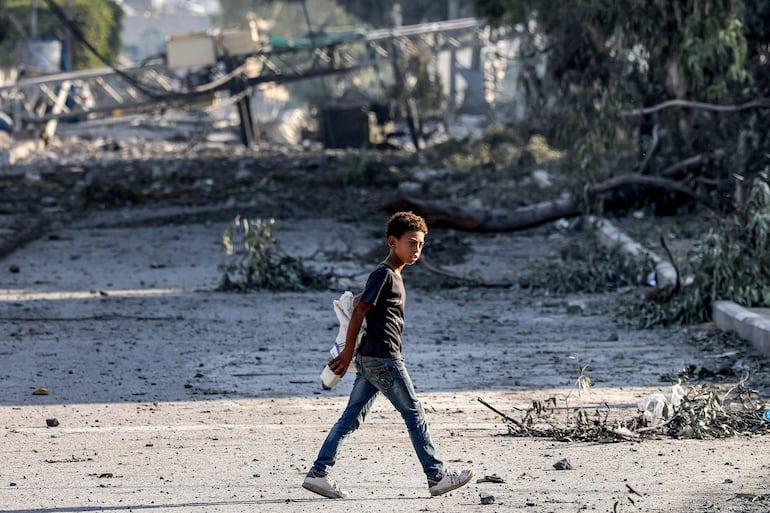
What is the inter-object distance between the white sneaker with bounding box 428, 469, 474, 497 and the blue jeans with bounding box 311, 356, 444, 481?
25mm

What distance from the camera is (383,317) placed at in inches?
216

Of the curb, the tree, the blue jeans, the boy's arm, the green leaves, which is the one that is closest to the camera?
the boy's arm

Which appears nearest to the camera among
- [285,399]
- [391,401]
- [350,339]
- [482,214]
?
[350,339]

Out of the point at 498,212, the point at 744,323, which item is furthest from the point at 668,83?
the point at 744,323

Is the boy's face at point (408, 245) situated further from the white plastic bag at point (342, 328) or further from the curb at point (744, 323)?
the curb at point (744, 323)

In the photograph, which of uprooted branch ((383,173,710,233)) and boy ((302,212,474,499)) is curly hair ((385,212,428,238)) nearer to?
boy ((302,212,474,499))

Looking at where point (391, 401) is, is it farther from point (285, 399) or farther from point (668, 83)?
point (668, 83)

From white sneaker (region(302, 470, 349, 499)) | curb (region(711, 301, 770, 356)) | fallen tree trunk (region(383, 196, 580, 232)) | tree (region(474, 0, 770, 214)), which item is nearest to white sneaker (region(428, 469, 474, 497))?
white sneaker (region(302, 470, 349, 499))

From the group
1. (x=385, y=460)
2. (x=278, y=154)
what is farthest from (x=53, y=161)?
(x=385, y=460)

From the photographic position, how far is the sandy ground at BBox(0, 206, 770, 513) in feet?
18.6

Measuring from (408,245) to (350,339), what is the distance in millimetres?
476

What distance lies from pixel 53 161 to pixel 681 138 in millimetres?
15505

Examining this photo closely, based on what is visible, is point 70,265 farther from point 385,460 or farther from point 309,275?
point 385,460

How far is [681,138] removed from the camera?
63.2 ft
